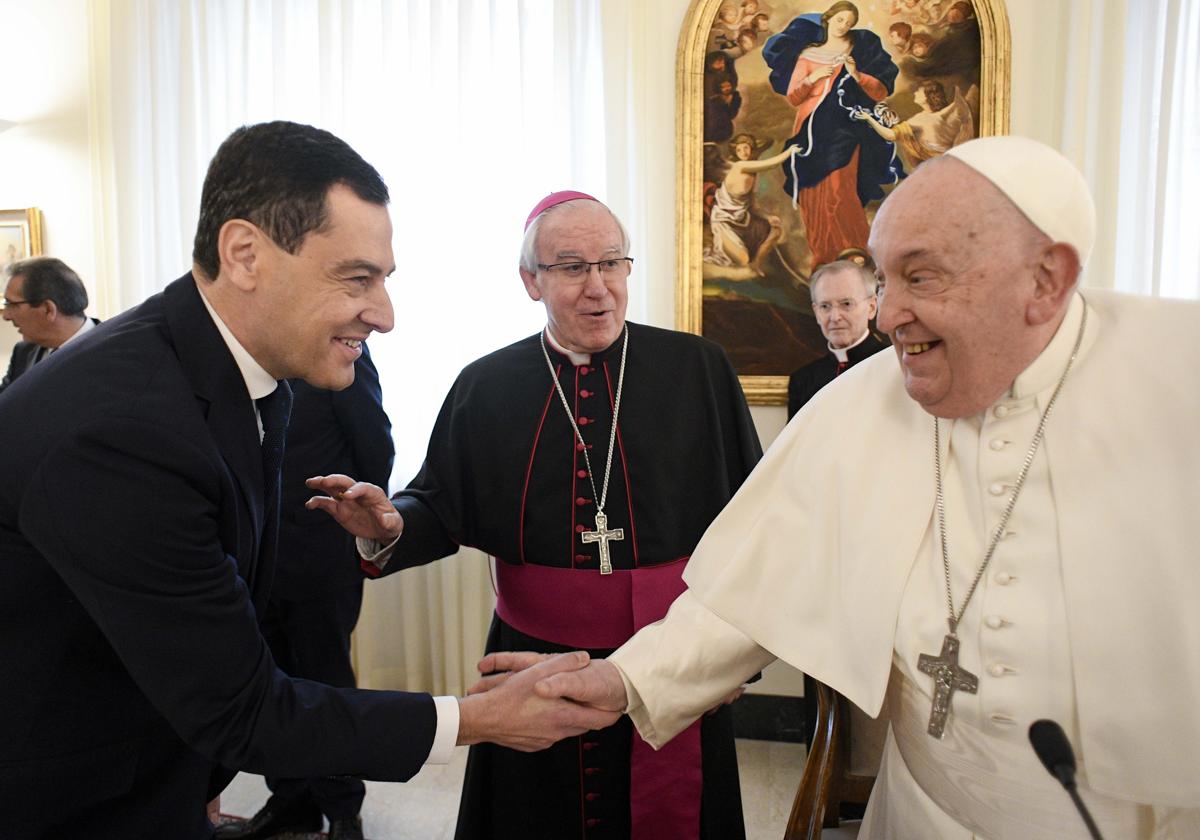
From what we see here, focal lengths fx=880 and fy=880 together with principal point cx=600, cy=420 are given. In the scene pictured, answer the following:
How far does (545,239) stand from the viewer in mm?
2668

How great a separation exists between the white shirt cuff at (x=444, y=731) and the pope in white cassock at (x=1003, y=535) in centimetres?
38

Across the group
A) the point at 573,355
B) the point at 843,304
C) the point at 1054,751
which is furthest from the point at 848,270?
the point at 1054,751

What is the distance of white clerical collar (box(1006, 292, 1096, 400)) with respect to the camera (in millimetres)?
1528

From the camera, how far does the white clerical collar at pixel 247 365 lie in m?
1.69

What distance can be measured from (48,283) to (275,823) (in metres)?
2.87

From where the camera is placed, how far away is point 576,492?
256 cm

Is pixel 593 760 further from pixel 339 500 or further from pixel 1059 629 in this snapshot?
pixel 1059 629

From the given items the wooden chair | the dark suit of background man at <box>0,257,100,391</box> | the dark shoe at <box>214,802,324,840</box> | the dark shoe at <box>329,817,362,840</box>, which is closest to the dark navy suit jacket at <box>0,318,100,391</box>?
the dark suit of background man at <box>0,257,100,391</box>

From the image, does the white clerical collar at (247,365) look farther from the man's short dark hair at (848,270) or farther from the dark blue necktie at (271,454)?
the man's short dark hair at (848,270)

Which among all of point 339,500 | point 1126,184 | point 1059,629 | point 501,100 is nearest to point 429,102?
point 501,100

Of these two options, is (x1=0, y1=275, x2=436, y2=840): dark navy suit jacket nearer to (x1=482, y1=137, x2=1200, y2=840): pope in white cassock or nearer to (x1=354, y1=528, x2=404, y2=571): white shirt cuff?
(x1=482, y1=137, x2=1200, y2=840): pope in white cassock

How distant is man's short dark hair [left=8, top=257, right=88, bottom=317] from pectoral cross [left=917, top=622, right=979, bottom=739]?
4535mm

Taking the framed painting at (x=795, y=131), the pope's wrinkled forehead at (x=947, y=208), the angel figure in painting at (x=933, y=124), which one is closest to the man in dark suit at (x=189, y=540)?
the pope's wrinkled forehead at (x=947, y=208)

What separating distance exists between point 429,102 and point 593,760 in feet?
11.8
